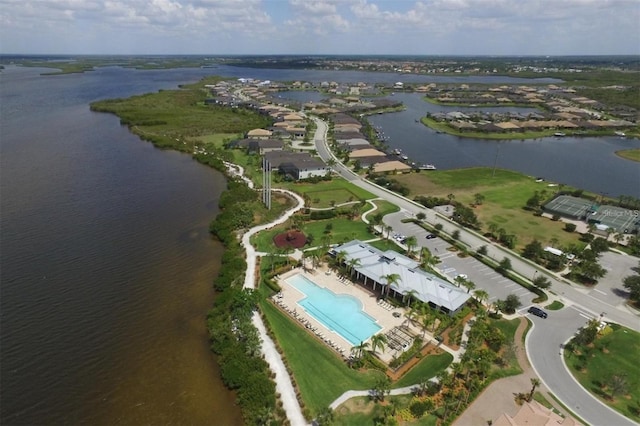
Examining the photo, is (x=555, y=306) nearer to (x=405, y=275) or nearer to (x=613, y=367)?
(x=613, y=367)

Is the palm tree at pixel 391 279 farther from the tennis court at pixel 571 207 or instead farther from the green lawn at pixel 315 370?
the tennis court at pixel 571 207

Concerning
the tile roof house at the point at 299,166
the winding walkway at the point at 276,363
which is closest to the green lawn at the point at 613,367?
the winding walkway at the point at 276,363

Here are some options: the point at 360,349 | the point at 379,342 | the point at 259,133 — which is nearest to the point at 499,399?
the point at 379,342

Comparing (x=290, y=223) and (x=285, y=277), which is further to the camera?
Result: (x=290, y=223)

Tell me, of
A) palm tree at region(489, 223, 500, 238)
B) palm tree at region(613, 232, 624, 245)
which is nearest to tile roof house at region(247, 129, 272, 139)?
palm tree at region(489, 223, 500, 238)

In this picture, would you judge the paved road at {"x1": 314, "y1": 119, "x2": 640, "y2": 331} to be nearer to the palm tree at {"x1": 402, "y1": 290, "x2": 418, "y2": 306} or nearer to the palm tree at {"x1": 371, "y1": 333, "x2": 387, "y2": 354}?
the palm tree at {"x1": 402, "y1": 290, "x2": 418, "y2": 306}

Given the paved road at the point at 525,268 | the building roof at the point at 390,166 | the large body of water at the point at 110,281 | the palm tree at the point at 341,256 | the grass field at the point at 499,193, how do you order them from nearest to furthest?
the large body of water at the point at 110,281 → the paved road at the point at 525,268 → the palm tree at the point at 341,256 → the grass field at the point at 499,193 → the building roof at the point at 390,166

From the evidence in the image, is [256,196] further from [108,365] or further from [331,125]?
[331,125]

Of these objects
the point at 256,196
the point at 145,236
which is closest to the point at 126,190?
the point at 145,236
